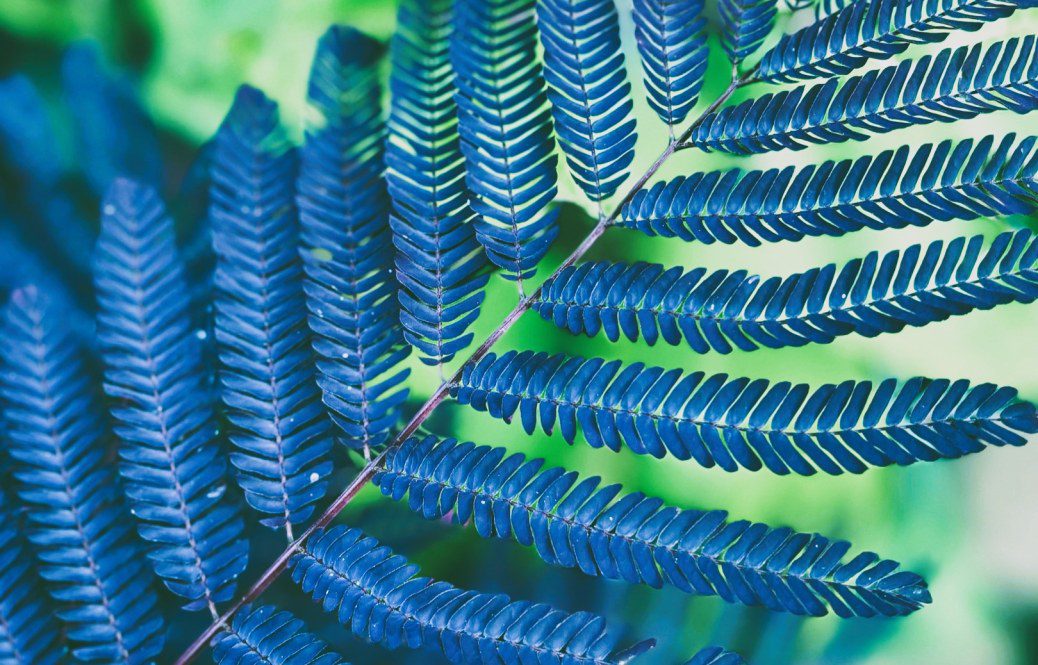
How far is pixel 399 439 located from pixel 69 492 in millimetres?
299

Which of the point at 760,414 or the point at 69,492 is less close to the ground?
the point at 760,414

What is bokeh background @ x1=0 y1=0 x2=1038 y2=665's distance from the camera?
90 cm

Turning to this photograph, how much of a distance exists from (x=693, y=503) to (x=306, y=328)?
0.48 meters

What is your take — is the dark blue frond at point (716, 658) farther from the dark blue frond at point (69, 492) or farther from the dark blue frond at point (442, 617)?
the dark blue frond at point (69, 492)

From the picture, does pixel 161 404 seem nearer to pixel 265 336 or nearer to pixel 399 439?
pixel 265 336

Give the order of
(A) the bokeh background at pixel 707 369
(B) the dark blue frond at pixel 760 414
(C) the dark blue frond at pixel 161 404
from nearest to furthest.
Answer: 1. (B) the dark blue frond at pixel 760 414
2. (C) the dark blue frond at pixel 161 404
3. (A) the bokeh background at pixel 707 369

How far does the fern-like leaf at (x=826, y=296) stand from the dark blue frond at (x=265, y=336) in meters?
0.29

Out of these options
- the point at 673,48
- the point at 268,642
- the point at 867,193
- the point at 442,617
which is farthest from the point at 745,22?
the point at 268,642

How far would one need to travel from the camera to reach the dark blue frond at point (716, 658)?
0.65 meters

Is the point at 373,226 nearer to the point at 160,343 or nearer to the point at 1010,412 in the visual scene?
the point at 160,343

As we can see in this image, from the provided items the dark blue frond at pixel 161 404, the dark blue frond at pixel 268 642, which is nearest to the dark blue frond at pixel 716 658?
the dark blue frond at pixel 268 642

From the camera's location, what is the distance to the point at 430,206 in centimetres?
76

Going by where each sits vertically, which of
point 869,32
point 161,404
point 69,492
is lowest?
point 69,492

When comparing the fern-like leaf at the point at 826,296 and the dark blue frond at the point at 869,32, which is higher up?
the dark blue frond at the point at 869,32
